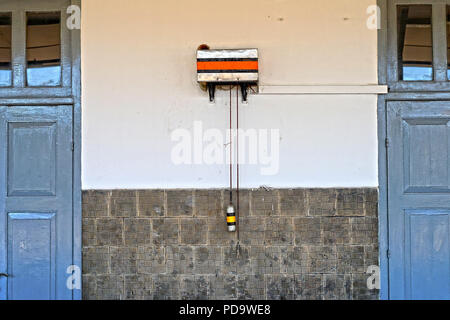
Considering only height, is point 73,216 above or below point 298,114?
below

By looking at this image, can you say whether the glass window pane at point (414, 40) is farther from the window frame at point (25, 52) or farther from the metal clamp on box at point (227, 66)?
the window frame at point (25, 52)

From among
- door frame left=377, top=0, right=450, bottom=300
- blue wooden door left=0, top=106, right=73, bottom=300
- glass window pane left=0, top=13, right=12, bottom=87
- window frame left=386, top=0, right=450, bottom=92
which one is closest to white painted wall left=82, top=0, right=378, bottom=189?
door frame left=377, top=0, right=450, bottom=300

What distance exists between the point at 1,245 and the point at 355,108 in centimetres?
312

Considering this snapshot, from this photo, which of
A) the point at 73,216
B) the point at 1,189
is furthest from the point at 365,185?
the point at 1,189

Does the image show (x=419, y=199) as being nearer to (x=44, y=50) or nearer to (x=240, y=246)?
(x=240, y=246)

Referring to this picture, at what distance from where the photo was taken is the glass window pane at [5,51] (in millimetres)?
3566

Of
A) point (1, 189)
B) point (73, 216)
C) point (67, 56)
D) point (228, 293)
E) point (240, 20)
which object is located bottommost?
point (228, 293)

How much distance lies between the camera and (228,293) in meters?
3.42

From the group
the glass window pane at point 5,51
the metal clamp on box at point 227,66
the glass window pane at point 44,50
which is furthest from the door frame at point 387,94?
the glass window pane at point 5,51

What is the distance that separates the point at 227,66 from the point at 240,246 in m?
1.44

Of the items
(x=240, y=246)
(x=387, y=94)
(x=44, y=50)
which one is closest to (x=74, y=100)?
(x=44, y=50)

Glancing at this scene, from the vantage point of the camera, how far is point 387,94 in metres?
3.45

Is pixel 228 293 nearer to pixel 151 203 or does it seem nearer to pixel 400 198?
pixel 151 203

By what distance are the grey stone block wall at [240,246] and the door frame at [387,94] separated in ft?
0.26
